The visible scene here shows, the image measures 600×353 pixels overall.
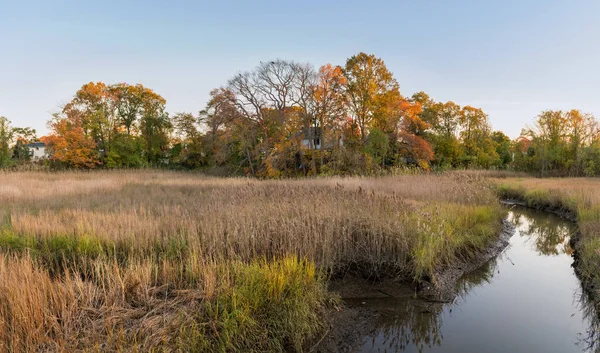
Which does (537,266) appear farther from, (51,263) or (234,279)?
(51,263)

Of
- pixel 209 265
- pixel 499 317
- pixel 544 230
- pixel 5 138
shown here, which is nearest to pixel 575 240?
pixel 544 230

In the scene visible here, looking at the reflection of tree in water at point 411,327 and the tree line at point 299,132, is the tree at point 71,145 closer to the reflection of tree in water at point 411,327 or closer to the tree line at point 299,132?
the tree line at point 299,132

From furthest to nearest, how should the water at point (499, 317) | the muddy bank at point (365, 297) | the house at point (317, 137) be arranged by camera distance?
1. the house at point (317, 137)
2. the water at point (499, 317)
3. the muddy bank at point (365, 297)

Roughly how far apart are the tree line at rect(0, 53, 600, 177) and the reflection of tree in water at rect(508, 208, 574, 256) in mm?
11862

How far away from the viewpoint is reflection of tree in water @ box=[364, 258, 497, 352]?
183 inches

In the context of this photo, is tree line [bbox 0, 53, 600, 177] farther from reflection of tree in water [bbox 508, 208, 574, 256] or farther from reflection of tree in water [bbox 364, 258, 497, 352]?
reflection of tree in water [bbox 364, 258, 497, 352]

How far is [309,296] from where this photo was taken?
4684 mm

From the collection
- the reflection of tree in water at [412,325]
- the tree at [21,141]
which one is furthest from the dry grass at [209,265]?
the tree at [21,141]

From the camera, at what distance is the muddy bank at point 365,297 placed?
179 inches

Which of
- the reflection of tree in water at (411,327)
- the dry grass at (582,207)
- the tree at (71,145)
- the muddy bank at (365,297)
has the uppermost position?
the tree at (71,145)

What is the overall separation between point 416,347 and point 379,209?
12.1 ft

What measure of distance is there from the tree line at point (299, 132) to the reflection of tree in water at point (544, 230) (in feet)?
38.9

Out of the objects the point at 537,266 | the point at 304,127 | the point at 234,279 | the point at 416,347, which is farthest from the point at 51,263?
the point at 304,127

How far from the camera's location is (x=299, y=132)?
28500 millimetres
